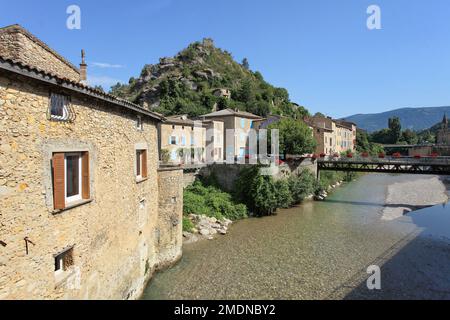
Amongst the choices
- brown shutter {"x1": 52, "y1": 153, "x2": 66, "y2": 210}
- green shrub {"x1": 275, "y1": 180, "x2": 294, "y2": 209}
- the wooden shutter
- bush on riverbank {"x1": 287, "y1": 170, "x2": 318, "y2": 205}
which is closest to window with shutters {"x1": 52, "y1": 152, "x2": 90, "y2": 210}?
brown shutter {"x1": 52, "y1": 153, "x2": 66, "y2": 210}

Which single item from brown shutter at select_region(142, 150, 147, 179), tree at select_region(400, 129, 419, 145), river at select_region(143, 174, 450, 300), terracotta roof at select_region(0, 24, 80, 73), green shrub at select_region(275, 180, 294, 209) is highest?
tree at select_region(400, 129, 419, 145)

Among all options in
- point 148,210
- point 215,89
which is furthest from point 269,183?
point 215,89

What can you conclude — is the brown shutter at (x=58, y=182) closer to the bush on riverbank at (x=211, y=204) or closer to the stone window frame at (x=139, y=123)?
the stone window frame at (x=139, y=123)

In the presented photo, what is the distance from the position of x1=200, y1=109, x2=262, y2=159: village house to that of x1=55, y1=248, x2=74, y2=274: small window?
31.4 meters

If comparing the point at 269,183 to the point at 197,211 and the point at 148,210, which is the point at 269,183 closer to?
the point at 197,211

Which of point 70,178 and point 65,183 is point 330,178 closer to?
point 70,178

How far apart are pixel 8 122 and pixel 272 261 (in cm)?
1270

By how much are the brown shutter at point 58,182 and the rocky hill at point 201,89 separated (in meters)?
51.7

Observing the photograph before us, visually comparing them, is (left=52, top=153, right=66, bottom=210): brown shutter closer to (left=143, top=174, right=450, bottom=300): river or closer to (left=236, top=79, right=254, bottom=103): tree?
(left=143, top=174, right=450, bottom=300): river

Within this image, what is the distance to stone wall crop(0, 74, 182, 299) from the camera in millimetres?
4723

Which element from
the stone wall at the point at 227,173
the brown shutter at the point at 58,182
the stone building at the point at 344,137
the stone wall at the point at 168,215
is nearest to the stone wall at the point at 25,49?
the brown shutter at the point at 58,182

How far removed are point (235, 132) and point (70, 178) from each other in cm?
3263

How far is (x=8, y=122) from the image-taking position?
15.2 ft

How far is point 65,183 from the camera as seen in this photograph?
624 centimetres
